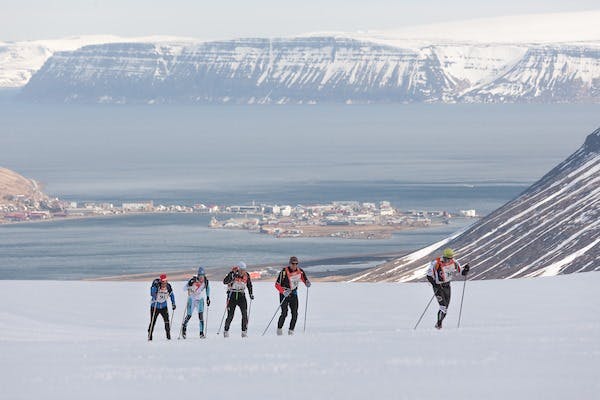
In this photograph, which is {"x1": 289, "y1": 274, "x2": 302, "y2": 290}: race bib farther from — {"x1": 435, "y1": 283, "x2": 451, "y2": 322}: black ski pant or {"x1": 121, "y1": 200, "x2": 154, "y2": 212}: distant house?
{"x1": 121, "y1": 200, "x2": 154, "y2": 212}: distant house

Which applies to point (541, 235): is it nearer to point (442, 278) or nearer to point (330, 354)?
point (442, 278)

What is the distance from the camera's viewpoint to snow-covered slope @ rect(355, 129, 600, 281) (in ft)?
204

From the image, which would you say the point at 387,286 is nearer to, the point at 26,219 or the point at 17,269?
the point at 17,269

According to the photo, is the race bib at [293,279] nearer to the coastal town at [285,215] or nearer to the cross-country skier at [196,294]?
the cross-country skier at [196,294]

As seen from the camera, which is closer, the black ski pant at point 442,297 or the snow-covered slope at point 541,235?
the black ski pant at point 442,297

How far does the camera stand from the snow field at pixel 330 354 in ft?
58.6

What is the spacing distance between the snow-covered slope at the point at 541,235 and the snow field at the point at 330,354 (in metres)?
29.5

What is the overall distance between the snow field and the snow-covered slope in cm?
2952

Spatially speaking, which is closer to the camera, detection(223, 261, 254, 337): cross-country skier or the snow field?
the snow field

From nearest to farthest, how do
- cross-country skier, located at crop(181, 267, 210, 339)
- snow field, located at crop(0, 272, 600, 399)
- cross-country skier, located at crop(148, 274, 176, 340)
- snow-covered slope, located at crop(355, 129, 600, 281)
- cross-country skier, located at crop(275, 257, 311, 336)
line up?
snow field, located at crop(0, 272, 600, 399), cross-country skier, located at crop(275, 257, 311, 336), cross-country skier, located at crop(148, 274, 176, 340), cross-country skier, located at crop(181, 267, 210, 339), snow-covered slope, located at crop(355, 129, 600, 281)

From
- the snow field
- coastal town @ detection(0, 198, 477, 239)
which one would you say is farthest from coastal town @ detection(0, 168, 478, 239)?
the snow field

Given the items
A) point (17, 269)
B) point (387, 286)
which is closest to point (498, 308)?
point (387, 286)

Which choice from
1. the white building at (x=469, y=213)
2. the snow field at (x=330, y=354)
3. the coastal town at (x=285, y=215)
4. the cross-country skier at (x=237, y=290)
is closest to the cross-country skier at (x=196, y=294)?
the cross-country skier at (x=237, y=290)

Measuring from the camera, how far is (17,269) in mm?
109250
